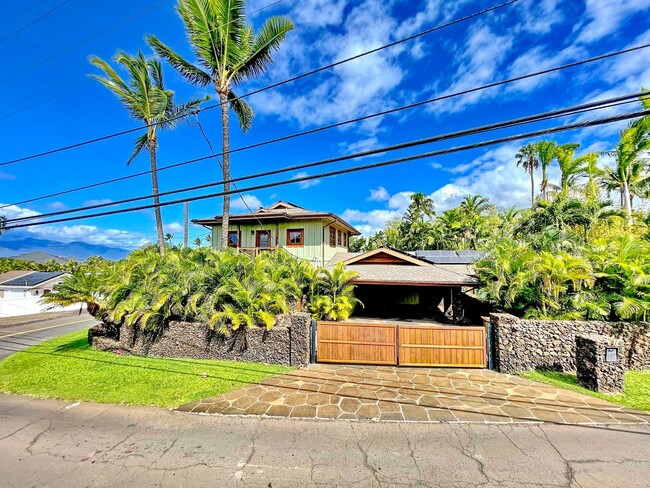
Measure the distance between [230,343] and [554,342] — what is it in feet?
33.0

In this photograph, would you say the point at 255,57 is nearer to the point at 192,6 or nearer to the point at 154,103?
the point at 192,6

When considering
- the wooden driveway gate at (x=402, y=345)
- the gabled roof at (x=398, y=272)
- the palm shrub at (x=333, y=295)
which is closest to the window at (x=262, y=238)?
the gabled roof at (x=398, y=272)

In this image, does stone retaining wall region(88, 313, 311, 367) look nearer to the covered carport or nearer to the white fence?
the covered carport

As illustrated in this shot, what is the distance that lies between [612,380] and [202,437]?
A: 9542 mm

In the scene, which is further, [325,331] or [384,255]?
[384,255]

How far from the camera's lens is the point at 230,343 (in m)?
9.36

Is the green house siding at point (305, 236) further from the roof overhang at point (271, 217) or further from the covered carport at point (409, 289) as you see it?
the covered carport at point (409, 289)

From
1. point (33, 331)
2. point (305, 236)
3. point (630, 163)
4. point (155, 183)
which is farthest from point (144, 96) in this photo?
point (630, 163)

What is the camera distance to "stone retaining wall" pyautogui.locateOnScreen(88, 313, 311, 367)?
890 centimetres

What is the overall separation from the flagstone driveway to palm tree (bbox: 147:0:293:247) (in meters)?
8.18

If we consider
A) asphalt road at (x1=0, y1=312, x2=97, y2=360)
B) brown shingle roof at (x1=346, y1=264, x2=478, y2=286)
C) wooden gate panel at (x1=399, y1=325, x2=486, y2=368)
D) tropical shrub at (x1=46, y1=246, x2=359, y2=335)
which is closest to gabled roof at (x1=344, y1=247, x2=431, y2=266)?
brown shingle roof at (x1=346, y1=264, x2=478, y2=286)

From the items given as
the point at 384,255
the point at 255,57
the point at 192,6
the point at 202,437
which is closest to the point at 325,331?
the point at 202,437

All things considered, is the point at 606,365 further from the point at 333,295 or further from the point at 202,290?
the point at 202,290

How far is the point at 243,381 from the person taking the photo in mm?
7762
